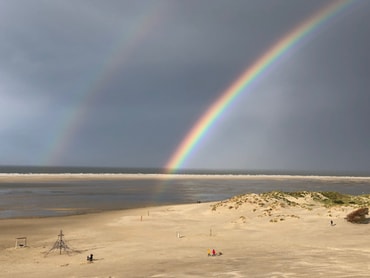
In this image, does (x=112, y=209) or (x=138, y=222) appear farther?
(x=112, y=209)

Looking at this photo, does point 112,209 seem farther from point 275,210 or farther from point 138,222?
point 275,210

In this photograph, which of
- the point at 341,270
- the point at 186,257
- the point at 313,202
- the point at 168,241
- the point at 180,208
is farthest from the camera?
the point at 180,208

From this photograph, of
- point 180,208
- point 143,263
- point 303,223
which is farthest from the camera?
point 180,208

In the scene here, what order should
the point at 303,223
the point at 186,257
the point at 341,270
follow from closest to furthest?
the point at 341,270, the point at 186,257, the point at 303,223

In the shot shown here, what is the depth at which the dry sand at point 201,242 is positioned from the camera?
23.6m

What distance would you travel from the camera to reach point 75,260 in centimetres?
2781

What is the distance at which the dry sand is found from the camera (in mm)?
23609

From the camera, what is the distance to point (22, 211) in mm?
57750

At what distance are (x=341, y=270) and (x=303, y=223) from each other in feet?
70.6

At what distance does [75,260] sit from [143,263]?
593cm

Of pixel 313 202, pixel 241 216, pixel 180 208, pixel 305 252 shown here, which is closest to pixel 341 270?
pixel 305 252

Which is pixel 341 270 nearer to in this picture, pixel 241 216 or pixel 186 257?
pixel 186 257

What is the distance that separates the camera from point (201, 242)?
113 feet

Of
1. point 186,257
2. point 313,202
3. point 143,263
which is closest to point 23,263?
point 143,263
